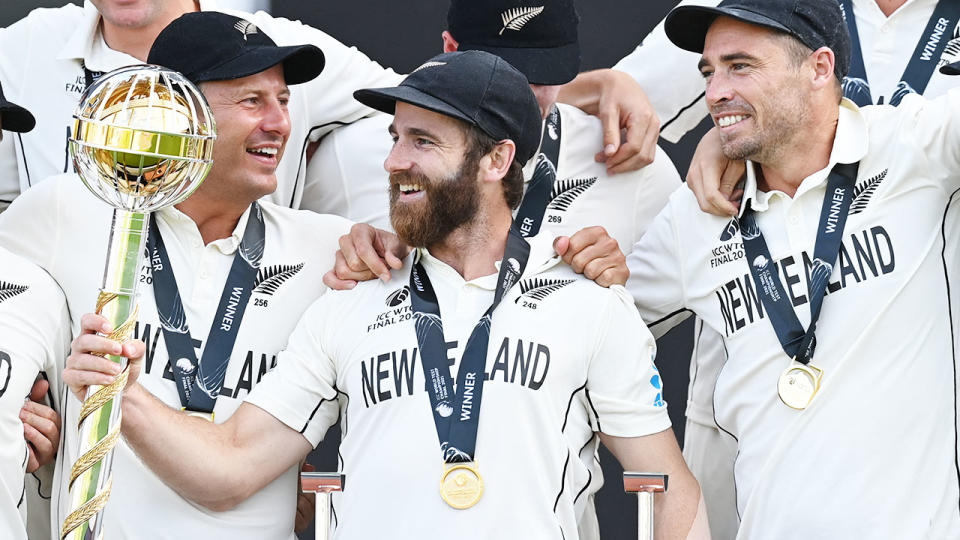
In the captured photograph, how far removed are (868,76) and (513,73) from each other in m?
0.97

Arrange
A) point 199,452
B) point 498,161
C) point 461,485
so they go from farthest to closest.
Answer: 1. point 498,161
2. point 199,452
3. point 461,485

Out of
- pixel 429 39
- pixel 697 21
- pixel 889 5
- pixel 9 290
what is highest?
pixel 429 39

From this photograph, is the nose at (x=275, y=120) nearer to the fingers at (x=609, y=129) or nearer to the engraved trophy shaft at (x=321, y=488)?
→ the fingers at (x=609, y=129)

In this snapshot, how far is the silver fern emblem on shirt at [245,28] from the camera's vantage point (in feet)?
10.9

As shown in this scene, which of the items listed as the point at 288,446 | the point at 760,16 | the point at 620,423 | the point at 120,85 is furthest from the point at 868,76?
the point at 120,85

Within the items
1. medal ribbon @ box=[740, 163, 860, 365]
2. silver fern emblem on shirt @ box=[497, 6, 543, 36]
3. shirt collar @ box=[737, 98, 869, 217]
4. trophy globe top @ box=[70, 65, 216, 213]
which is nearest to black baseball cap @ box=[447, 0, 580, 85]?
silver fern emblem on shirt @ box=[497, 6, 543, 36]

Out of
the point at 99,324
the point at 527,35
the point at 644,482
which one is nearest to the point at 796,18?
the point at 527,35

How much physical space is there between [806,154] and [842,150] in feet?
0.29

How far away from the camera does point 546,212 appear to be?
3.43 metres

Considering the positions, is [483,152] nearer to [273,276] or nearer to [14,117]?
[273,276]

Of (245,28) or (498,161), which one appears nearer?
(498,161)

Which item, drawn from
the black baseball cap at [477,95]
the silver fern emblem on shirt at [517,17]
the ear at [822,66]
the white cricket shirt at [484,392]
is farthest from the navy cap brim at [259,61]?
the ear at [822,66]

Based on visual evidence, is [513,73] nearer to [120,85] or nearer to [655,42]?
[655,42]

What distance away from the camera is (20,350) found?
116 inches
